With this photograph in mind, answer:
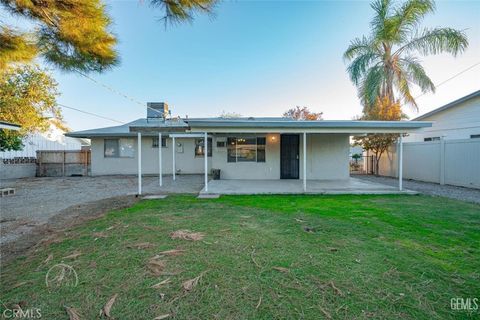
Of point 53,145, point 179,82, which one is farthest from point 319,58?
point 53,145

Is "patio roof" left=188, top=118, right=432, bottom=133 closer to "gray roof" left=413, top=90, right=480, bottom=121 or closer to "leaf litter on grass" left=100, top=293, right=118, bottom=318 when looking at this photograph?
"gray roof" left=413, top=90, right=480, bottom=121

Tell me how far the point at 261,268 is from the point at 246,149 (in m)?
8.76

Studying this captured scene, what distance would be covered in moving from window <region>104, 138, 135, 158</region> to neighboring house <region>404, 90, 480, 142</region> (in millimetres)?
15815

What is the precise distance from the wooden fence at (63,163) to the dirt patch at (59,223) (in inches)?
392

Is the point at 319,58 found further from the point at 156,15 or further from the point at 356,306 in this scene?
the point at 356,306

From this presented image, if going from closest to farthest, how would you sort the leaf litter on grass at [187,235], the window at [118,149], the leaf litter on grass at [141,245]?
the leaf litter on grass at [141,245] < the leaf litter on grass at [187,235] < the window at [118,149]

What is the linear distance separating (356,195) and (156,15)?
7.62m

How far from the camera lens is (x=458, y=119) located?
12.1 meters

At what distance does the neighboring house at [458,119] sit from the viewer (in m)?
11.1

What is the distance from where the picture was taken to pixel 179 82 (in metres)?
18.1

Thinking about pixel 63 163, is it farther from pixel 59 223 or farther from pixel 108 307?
pixel 108 307

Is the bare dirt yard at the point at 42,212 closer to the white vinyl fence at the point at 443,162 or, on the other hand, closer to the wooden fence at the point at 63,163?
the wooden fence at the point at 63,163

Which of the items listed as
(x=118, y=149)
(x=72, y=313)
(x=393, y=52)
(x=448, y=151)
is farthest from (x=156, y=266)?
(x=393, y=52)

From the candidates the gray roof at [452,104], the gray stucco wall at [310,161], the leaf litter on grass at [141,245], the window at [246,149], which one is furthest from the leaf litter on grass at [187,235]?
the gray roof at [452,104]
